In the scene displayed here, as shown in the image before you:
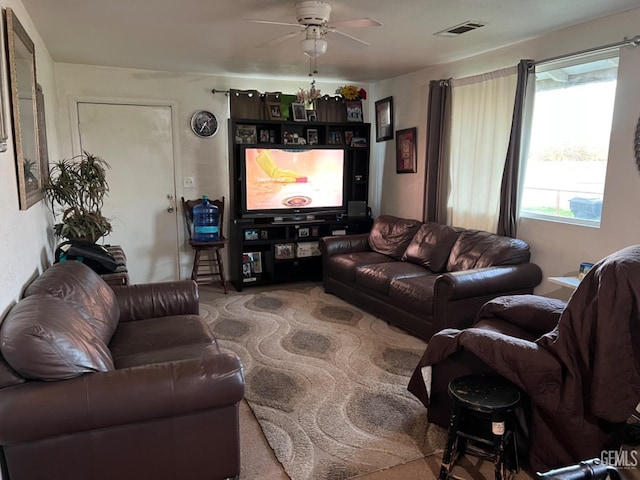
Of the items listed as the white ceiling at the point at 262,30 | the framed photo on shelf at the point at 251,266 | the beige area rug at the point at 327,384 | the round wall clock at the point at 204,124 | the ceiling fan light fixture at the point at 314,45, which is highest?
the white ceiling at the point at 262,30

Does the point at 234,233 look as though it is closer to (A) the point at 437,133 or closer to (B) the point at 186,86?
(B) the point at 186,86

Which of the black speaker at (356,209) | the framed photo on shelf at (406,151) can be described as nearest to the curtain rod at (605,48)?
the framed photo on shelf at (406,151)

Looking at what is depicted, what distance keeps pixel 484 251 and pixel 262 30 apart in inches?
95.2

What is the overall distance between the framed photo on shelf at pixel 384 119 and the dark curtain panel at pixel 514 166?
1862 millimetres

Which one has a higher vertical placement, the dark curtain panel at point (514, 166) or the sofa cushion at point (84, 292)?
the dark curtain panel at point (514, 166)

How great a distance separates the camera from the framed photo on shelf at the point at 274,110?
16.6 ft

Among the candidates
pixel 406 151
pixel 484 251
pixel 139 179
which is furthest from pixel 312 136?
pixel 484 251

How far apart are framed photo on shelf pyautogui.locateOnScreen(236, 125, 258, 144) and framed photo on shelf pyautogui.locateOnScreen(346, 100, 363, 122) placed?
1.19m

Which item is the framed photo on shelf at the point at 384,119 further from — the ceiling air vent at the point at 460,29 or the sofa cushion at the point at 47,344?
the sofa cushion at the point at 47,344

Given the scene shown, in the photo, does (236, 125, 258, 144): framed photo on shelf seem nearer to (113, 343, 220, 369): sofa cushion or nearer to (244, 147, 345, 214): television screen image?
(244, 147, 345, 214): television screen image

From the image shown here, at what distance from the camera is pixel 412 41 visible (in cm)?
357

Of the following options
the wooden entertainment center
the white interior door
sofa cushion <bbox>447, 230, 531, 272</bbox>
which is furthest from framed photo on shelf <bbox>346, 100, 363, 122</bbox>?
sofa cushion <bbox>447, 230, 531, 272</bbox>

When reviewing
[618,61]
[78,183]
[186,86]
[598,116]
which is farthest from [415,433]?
[186,86]

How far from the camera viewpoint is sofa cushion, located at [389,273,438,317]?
3.38m
